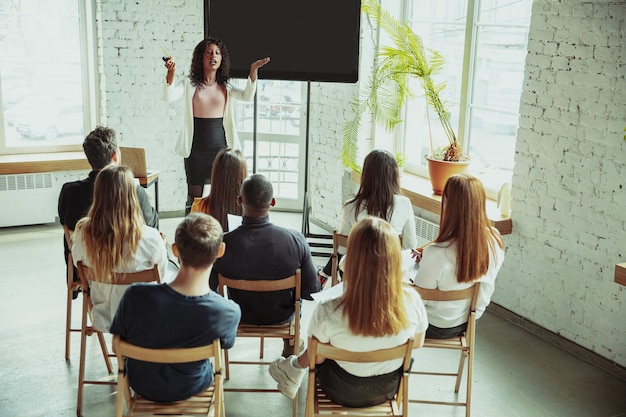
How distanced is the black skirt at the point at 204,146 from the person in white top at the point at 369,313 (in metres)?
2.94

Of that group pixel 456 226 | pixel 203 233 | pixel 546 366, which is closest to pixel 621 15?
pixel 456 226

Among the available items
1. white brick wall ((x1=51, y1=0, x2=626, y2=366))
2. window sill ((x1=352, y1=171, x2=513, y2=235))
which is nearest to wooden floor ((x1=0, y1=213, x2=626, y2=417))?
white brick wall ((x1=51, y1=0, x2=626, y2=366))

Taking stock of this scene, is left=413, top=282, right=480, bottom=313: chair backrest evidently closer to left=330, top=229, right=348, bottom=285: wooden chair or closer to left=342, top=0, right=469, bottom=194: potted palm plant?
left=330, top=229, right=348, bottom=285: wooden chair

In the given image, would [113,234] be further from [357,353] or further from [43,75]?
[43,75]

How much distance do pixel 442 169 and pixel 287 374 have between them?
245 centimetres

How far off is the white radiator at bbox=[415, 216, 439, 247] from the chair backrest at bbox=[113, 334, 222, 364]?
3124 millimetres

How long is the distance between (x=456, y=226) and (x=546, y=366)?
144 cm

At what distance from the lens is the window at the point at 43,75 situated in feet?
21.5

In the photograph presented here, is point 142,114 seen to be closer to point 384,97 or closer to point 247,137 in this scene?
point 247,137

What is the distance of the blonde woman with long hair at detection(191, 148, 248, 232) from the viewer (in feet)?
13.2

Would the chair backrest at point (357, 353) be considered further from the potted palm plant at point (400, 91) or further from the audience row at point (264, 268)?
the potted palm plant at point (400, 91)

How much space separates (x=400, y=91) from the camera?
565 cm

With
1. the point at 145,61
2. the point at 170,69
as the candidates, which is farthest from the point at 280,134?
the point at 170,69

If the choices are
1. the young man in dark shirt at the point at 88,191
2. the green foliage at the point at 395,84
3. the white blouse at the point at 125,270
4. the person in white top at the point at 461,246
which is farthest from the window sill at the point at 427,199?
the white blouse at the point at 125,270
